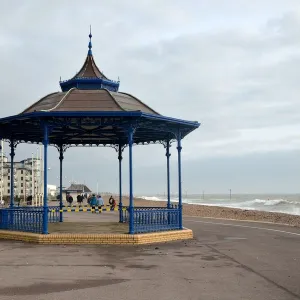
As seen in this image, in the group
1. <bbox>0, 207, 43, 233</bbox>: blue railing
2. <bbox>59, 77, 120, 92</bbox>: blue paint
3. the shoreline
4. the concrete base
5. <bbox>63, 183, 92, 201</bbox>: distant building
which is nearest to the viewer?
the concrete base

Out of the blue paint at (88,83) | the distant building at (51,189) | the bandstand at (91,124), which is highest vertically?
the blue paint at (88,83)

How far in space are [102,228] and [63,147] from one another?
5.40 meters

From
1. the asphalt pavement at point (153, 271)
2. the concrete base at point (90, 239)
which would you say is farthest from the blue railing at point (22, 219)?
the asphalt pavement at point (153, 271)

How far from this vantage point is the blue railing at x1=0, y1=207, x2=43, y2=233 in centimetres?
1448

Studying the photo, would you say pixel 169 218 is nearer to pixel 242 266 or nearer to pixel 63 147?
pixel 242 266

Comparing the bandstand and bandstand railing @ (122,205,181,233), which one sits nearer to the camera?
the bandstand

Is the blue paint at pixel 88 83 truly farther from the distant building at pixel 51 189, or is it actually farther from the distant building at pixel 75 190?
the distant building at pixel 51 189

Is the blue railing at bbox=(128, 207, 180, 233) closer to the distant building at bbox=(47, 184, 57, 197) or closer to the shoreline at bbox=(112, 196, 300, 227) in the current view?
the shoreline at bbox=(112, 196, 300, 227)

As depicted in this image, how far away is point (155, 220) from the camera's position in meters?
15.0

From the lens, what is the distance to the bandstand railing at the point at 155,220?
14507mm

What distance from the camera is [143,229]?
1439 centimetres

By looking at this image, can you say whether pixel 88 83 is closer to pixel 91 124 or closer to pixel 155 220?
pixel 91 124

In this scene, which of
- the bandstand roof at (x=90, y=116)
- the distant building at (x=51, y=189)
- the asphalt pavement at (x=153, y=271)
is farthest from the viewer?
the distant building at (x=51, y=189)

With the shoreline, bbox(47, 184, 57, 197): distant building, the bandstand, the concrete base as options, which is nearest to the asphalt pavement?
the concrete base
